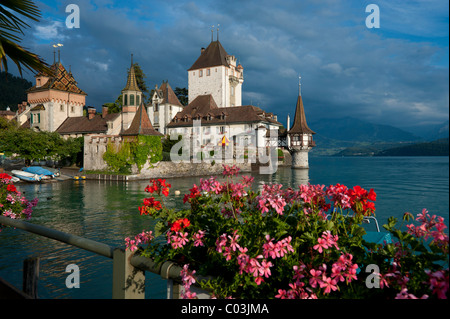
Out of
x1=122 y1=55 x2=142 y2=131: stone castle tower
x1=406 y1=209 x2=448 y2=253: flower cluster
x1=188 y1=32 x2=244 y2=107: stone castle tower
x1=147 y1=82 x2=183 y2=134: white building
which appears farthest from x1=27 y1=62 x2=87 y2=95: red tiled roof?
x1=406 y1=209 x2=448 y2=253: flower cluster

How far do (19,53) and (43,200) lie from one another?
22020mm

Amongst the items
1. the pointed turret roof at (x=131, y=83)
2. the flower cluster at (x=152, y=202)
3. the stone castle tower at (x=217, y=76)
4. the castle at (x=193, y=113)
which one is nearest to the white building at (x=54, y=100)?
the castle at (x=193, y=113)

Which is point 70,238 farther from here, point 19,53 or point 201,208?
point 19,53

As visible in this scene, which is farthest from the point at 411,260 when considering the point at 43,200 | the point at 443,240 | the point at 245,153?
the point at 245,153

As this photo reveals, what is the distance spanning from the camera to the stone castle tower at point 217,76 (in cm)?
7050

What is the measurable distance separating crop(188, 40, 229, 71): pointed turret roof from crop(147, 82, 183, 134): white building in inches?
430

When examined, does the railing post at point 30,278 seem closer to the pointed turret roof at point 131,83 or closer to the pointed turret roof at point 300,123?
the pointed turret roof at point 131,83

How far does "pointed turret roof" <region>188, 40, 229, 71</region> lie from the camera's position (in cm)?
7169

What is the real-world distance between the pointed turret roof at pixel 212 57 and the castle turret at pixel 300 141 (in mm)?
21485

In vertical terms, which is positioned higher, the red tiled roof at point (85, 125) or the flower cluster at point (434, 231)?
the red tiled roof at point (85, 125)

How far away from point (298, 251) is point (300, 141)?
63482 mm

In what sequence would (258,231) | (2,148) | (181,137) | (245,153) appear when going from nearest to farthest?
(258,231) < (2,148) < (245,153) < (181,137)

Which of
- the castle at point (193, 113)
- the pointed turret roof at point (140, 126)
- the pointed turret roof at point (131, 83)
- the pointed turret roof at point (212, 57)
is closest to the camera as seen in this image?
the pointed turret roof at point (140, 126)

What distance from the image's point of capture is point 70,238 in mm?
3154
